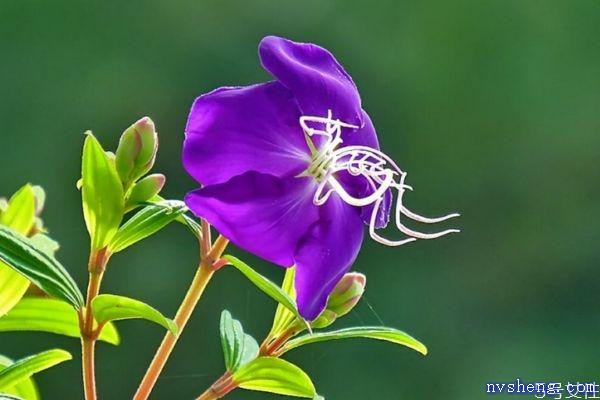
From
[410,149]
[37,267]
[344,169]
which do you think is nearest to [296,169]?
[344,169]

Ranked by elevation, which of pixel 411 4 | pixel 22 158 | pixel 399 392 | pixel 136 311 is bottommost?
pixel 136 311

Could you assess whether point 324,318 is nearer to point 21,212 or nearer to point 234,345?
point 234,345

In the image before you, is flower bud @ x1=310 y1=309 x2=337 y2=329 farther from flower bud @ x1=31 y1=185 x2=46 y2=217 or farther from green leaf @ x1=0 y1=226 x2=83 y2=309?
flower bud @ x1=31 y1=185 x2=46 y2=217

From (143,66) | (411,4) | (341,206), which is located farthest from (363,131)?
(411,4)

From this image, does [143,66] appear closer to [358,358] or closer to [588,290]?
[358,358]

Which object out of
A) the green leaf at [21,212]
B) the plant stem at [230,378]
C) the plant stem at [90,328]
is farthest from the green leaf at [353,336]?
the green leaf at [21,212]
